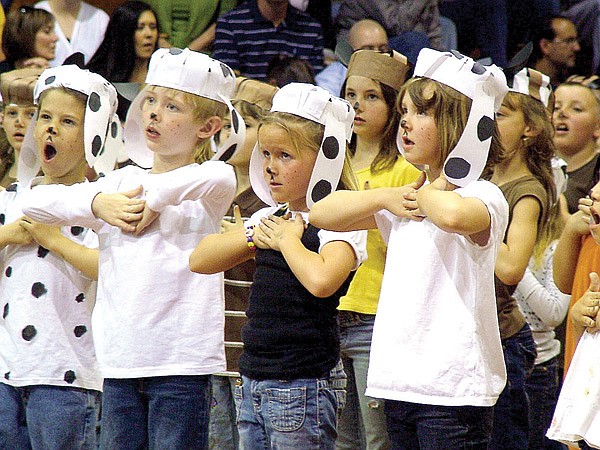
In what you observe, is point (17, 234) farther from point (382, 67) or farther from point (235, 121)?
point (382, 67)

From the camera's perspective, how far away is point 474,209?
9.00 ft

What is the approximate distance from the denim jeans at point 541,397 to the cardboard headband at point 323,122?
1.45 m

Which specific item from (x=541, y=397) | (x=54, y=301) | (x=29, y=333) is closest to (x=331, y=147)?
(x=54, y=301)

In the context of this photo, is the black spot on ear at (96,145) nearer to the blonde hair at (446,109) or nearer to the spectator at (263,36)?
the blonde hair at (446,109)

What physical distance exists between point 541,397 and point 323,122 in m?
1.67

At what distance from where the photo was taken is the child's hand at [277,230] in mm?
3066

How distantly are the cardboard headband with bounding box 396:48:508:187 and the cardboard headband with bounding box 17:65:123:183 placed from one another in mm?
1186

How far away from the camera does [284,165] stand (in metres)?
3.16

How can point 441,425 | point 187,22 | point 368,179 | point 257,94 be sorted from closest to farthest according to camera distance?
1. point 441,425
2. point 368,179
3. point 257,94
4. point 187,22

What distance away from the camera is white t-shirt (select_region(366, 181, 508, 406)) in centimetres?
276

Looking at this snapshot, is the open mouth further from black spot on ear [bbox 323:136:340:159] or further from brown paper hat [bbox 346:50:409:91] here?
brown paper hat [bbox 346:50:409:91]

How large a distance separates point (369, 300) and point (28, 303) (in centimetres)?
116

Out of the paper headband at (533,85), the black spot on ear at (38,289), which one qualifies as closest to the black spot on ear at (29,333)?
the black spot on ear at (38,289)

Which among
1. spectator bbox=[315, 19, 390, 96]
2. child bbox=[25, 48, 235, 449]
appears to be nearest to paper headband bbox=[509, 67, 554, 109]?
child bbox=[25, 48, 235, 449]
